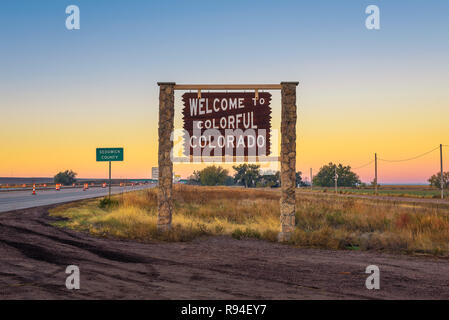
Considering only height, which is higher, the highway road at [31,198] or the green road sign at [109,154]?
the green road sign at [109,154]

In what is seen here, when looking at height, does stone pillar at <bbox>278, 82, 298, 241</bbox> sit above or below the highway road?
above

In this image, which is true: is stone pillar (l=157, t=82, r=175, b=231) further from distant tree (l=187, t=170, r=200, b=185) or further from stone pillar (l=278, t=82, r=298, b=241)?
distant tree (l=187, t=170, r=200, b=185)

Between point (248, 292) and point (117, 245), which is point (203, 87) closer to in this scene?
point (117, 245)

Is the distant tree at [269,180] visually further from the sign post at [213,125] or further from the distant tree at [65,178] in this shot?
the sign post at [213,125]

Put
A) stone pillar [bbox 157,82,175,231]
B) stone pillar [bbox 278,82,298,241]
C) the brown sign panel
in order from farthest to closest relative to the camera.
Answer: the brown sign panel, stone pillar [bbox 157,82,175,231], stone pillar [bbox 278,82,298,241]

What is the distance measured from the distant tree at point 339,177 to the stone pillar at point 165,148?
403ft

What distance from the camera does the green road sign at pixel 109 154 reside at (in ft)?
83.3

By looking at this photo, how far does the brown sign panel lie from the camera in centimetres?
1290

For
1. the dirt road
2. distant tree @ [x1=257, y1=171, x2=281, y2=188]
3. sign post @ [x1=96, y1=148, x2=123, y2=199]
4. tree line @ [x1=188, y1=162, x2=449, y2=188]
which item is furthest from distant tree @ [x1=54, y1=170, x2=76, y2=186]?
the dirt road

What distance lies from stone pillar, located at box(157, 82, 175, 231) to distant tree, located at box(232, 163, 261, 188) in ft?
345

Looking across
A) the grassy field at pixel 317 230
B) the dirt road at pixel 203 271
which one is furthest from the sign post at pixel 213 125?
the dirt road at pixel 203 271

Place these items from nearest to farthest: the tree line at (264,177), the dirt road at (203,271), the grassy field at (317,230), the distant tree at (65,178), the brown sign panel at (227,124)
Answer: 1. the dirt road at (203,271)
2. the grassy field at (317,230)
3. the brown sign panel at (227,124)
4. the distant tree at (65,178)
5. the tree line at (264,177)

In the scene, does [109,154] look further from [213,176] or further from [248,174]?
[248,174]
